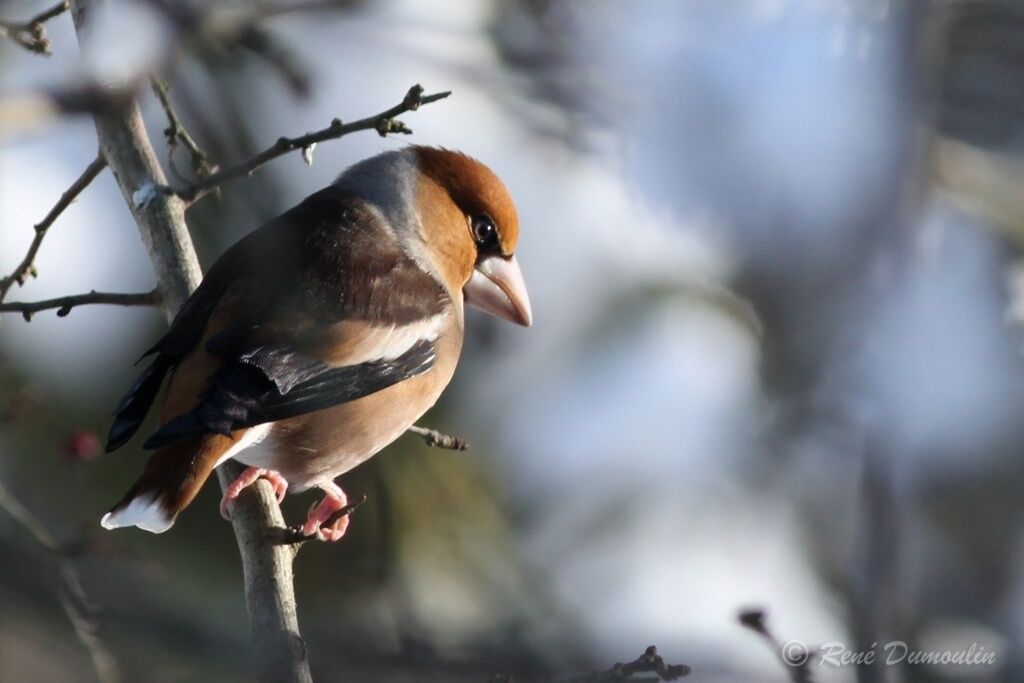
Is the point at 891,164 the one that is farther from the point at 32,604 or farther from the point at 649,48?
the point at 32,604

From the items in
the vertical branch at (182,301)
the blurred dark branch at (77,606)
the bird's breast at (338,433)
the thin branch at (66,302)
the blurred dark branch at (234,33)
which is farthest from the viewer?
the bird's breast at (338,433)

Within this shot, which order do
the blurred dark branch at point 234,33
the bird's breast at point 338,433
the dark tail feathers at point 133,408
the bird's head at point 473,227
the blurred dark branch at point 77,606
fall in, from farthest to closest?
the bird's head at point 473,227, the bird's breast at point 338,433, the dark tail feathers at point 133,408, the blurred dark branch at point 77,606, the blurred dark branch at point 234,33

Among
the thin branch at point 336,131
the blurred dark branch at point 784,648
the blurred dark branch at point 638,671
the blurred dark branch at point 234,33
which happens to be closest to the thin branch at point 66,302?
the thin branch at point 336,131

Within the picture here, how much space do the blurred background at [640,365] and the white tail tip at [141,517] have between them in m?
0.18

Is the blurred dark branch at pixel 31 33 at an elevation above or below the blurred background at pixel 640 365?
above

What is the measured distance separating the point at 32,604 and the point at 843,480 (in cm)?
240

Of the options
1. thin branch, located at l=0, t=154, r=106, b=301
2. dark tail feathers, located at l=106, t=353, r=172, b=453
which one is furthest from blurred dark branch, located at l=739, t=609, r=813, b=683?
thin branch, located at l=0, t=154, r=106, b=301

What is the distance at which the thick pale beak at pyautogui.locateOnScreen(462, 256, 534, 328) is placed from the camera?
3.58 m

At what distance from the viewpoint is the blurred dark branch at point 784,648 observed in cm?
213

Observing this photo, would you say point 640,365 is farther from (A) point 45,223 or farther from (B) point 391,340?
(A) point 45,223

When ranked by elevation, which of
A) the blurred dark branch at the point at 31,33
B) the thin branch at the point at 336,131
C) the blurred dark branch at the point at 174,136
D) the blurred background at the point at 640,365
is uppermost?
the blurred dark branch at the point at 31,33

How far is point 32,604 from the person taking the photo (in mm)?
2182

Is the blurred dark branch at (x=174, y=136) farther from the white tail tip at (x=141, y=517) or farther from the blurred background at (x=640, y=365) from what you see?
the white tail tip at (x=141, y=517)

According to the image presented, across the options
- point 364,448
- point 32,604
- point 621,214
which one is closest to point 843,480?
point 621,214
